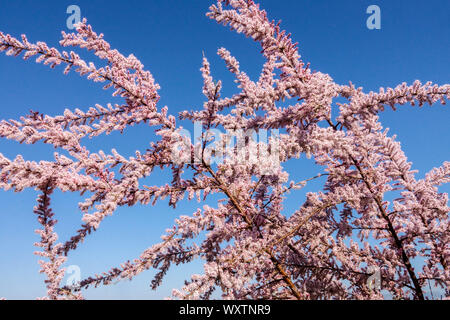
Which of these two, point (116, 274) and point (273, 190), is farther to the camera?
point (273, 190)

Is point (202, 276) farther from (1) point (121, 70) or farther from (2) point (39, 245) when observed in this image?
(1) point (121, 70)

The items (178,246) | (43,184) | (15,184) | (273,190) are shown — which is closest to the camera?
(15,184)

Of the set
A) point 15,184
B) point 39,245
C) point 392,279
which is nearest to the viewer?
point 15,184

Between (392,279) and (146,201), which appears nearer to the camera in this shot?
(146,201)

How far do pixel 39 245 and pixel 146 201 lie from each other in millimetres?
1115

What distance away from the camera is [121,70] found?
319cm

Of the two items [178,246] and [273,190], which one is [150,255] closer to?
[178,246]

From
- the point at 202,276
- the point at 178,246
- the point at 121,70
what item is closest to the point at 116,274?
the point at 178,246

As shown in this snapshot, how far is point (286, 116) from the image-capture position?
3225mm

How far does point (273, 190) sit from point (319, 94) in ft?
6.46

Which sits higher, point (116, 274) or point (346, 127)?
point (346, 127)

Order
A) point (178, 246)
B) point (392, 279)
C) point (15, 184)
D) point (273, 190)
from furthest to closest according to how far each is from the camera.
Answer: point (273, 190), point (392, 279), point (178, 246), point (15, 184)

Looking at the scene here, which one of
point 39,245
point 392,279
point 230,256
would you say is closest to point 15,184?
point 39,245

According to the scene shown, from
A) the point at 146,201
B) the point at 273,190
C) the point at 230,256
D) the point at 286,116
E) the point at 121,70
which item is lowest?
the point at 230,256
